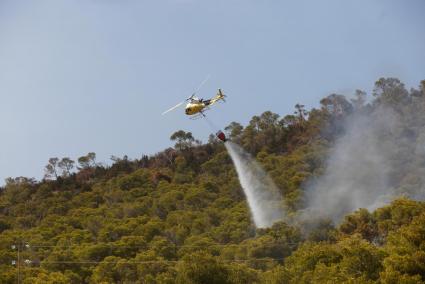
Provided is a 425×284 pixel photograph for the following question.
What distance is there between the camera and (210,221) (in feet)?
249

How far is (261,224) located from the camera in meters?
71.5

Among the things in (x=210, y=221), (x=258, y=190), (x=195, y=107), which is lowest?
(x=195, y=107)

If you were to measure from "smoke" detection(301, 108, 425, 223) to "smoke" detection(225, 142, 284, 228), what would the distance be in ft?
15.0

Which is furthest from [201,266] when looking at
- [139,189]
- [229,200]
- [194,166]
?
[194,166]

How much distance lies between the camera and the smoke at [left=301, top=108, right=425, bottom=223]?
80.0 meters

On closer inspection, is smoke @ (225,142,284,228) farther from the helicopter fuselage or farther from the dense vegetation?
the helicopter fuselage

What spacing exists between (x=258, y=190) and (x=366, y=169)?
54.6 ft

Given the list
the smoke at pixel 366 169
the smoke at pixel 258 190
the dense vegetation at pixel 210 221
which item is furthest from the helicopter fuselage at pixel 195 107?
the smoke at pixel 366 169

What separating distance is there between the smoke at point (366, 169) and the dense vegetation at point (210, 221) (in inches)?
45.8

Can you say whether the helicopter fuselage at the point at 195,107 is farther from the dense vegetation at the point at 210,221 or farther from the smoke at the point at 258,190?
the smoke at the point at 258,190

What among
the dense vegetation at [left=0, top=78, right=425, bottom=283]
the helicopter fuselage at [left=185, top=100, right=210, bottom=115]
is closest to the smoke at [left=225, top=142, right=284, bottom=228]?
the dense vegetation at [left=0, top=78, right=425, bottom=283]

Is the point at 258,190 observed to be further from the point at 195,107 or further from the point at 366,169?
the point at 195,107

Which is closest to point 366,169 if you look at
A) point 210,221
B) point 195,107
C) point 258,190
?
point 258,190

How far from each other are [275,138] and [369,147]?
20.4 meters
